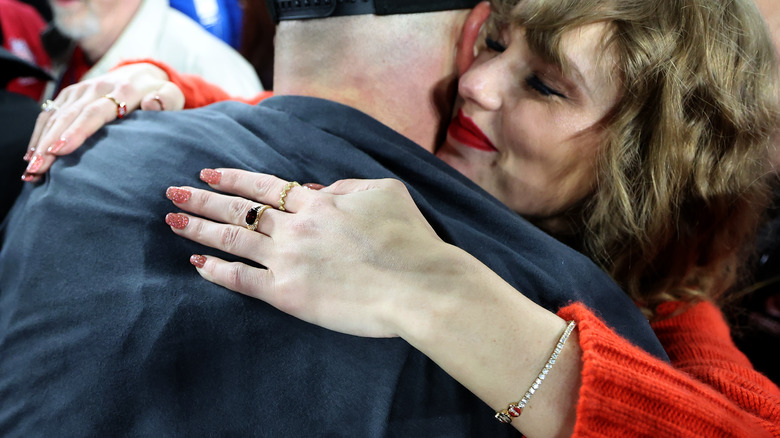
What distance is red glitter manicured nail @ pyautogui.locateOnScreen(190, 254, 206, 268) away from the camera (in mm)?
825

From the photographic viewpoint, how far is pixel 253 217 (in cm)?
86

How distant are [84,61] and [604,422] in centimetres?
233

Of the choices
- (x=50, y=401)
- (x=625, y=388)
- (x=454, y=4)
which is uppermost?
(x=454, y=4)

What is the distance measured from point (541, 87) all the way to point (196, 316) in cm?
72

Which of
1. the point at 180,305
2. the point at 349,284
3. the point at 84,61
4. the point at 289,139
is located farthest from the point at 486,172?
the point at 84,61

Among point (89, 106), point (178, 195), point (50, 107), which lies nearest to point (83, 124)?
point (89, 106)

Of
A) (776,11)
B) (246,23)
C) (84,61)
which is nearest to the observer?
(776,11)

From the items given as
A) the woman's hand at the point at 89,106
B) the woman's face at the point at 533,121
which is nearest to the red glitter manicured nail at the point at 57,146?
the woman's hand at the point at 89,106

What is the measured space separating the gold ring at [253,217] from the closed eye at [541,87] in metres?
0.56

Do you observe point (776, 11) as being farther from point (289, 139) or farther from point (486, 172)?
point (289, 139)

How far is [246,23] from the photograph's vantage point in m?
2.70

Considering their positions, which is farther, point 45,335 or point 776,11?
point 776,11

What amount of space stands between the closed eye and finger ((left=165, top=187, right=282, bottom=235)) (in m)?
0.56

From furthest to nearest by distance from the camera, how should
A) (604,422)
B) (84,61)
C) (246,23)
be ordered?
(246,23), (84,61), (604,422)
